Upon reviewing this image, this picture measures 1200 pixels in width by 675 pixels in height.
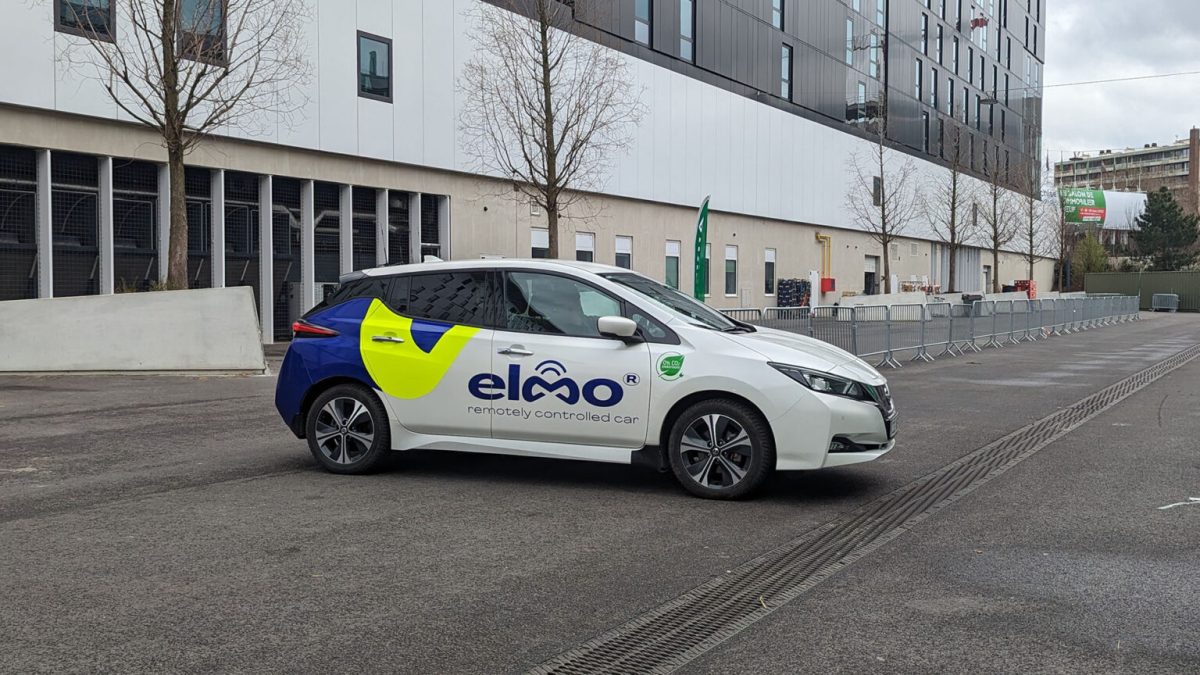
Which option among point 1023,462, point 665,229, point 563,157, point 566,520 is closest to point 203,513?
point 566,520

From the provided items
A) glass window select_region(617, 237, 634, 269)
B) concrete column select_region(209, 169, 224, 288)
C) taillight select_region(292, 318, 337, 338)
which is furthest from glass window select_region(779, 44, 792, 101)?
taillight select_region(292, 318, 337, 338)

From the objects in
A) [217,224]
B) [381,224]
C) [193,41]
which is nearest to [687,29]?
[381,224]

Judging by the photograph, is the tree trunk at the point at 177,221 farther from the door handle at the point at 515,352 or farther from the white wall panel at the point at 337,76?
the door handle at the point at 515,352

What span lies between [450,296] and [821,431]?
284cm

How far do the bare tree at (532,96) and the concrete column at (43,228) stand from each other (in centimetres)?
928

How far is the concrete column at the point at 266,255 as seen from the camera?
889 inches

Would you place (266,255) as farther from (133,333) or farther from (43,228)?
(133,333)

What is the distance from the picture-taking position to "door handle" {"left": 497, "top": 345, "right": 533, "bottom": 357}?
24.2 ft

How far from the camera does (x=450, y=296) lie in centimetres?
780

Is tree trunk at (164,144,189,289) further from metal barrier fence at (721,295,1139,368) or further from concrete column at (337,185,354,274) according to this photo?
metal barrier fence at (721,295,1139,368)

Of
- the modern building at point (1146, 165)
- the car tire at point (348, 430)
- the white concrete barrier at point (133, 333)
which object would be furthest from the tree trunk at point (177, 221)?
the modern building at point (1146, 165)

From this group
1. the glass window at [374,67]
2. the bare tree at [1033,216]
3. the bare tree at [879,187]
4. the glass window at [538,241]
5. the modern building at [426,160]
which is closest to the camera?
the modern building at [426,160]

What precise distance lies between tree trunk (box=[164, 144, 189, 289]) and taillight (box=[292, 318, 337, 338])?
10.1 metres

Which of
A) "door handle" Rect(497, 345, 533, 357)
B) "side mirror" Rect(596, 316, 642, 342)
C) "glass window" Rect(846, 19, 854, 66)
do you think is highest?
"glass window" Rect(846, 19, 854, 66)
